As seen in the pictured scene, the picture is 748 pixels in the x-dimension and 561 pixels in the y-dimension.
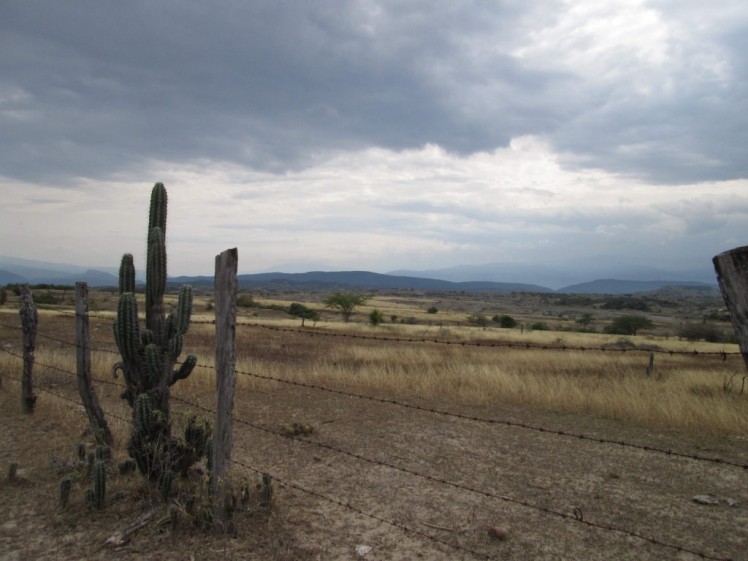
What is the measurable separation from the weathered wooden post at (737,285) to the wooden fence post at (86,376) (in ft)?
23.3

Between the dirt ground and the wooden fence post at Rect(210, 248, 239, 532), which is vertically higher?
the wooden fence post at Rect(210, 248, 239, 532)

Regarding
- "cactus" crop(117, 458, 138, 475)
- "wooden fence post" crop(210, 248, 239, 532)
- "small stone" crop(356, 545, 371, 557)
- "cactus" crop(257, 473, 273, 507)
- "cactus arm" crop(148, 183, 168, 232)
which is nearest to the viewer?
"wooden fence post" crop(210, 248, 239, 532)

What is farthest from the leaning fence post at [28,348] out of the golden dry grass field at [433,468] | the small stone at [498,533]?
the small stone at [498,533]

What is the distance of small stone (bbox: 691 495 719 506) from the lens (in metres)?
6.31

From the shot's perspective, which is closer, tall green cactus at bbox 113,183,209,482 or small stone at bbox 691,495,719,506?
tall green cactus at bbox 113,183,209,482

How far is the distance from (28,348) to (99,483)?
5.02m

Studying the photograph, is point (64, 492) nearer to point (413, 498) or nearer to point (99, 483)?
point (99, 483)

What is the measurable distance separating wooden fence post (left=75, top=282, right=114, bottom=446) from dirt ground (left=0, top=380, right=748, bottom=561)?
1.19ft

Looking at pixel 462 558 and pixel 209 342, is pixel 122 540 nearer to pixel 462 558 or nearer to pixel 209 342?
pixel 462 558

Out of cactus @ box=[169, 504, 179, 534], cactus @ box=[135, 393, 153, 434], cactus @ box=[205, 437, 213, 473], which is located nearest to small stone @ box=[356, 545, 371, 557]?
cactus @ box=[205, 437, 213, 473]

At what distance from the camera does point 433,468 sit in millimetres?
7191

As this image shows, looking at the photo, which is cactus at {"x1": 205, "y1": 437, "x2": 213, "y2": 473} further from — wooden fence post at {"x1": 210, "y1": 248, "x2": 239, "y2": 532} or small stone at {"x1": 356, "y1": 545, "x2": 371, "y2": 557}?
small stone at {"x1": 356, "y1": 545, "x2": 371, "y2": 557}

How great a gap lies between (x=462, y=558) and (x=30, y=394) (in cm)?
789

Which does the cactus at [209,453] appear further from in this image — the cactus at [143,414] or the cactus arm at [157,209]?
the cactus arm at [157,209]
